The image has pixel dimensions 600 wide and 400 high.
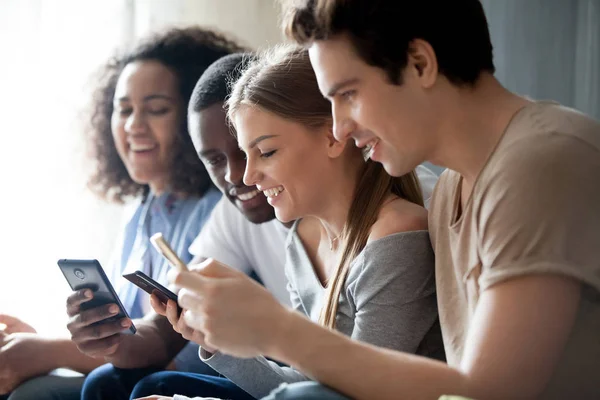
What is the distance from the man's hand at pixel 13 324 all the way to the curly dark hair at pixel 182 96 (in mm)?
451

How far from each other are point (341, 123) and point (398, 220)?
226 millimetres

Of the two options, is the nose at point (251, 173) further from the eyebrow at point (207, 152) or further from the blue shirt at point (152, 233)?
the blue shirt at point (152, 233)

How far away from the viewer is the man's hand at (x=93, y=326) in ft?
4.58

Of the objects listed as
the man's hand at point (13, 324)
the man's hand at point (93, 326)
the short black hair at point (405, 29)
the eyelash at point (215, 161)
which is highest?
the short black hair at point (405, 29)

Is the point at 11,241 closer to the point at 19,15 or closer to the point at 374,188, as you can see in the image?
the point at 19,15

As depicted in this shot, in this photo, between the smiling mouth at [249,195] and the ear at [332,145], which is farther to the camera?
the smiling mouth at [249,195]

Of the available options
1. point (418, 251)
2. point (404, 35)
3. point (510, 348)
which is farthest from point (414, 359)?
point (404, 35)

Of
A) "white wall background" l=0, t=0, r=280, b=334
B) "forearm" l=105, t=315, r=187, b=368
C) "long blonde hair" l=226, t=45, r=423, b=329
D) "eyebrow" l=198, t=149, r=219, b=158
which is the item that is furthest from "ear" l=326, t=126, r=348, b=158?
"white wall background" l=0, t=0, r=280, b=334

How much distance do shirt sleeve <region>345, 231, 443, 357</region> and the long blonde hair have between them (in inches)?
3.1

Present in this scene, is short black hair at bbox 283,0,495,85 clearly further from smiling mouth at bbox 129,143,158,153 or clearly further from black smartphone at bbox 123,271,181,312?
smiling mouth at bbox 129,143,158,153

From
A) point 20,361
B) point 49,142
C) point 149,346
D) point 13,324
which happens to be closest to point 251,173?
point 149,346

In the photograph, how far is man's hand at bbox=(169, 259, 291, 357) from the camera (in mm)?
908

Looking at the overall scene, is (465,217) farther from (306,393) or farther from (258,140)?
(258,140)

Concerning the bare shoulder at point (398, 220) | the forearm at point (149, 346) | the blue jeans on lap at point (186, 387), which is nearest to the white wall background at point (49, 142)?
the forearm at point (149, 346)
